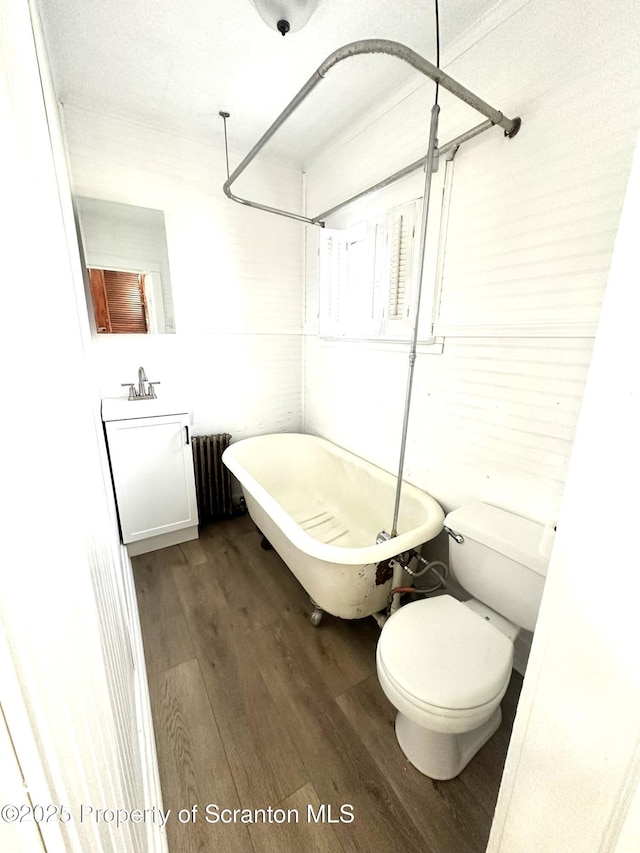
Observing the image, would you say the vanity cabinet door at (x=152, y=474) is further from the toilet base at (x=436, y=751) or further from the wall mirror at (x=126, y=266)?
the toilet base at (x=436, y=751)

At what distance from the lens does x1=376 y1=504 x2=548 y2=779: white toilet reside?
0.99 metres

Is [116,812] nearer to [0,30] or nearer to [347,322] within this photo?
[0,30]

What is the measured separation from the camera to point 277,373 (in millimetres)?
2736

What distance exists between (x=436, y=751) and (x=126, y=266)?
2.81 metres

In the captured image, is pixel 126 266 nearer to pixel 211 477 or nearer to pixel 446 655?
pixel 211 477

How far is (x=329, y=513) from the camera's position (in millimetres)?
2361

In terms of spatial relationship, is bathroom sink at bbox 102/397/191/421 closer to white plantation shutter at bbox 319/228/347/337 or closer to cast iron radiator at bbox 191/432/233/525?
cast iron radiator at bbox 191/432/233/525

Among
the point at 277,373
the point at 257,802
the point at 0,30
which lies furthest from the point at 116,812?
the point at 277,373

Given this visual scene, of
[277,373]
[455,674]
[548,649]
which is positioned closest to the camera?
[548,649]

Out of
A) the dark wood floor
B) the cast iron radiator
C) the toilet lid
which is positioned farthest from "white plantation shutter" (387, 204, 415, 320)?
the dark wood floor

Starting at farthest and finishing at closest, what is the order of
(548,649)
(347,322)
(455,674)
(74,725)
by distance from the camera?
1. (347,322)
2. (455,674)
3. (548,649)
4. (74,725)

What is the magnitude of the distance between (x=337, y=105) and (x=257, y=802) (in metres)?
3.07

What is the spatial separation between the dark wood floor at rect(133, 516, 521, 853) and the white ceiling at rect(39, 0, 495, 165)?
2621 mm

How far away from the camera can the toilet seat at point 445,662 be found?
3.20 ft
